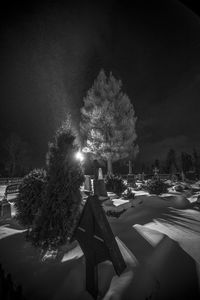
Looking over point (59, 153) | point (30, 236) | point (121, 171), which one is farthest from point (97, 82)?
point (30, 236)

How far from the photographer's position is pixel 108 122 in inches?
743

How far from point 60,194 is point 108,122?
16.1m

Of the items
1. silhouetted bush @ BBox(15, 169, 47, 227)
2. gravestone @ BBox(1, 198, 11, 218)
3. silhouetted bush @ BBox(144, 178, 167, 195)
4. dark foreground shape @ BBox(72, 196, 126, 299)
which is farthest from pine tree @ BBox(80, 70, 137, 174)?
dark foreground shape @ BBox(72, 196, 126, 299)

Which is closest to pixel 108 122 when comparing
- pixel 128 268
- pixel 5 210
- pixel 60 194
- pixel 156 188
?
pixel 156 188

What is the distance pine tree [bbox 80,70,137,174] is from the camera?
18859 millimetres

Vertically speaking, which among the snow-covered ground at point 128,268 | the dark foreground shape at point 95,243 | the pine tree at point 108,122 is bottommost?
the snow-covered ground at point 128,268

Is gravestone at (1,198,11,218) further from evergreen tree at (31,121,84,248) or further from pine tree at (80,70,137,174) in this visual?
pine tree at (80,70,137,174)

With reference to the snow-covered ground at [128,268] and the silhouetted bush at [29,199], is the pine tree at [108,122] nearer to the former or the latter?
the silhouetted bush at [29,199]

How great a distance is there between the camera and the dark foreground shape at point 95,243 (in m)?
1.94

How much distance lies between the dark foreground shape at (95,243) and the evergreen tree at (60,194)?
4.58 ft

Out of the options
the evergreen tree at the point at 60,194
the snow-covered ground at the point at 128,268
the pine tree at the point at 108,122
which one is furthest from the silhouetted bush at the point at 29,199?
the pine tree at the point at 108,122

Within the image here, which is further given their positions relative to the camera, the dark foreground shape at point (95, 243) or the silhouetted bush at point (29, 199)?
the silhouetted bush at point (29, 199)

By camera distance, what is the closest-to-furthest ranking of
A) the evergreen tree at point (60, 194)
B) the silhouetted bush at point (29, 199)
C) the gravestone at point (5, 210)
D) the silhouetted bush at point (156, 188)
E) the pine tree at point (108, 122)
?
the evergreen tree at point (60, 194) < the silhouetted bush at point (29, 199) < the gravestone at point (5, 210) < the silhouetted bush at point (156, 188) < the pine tree at point (108, 122)

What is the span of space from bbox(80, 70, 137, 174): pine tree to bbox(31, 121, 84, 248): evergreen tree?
14.8 meters
